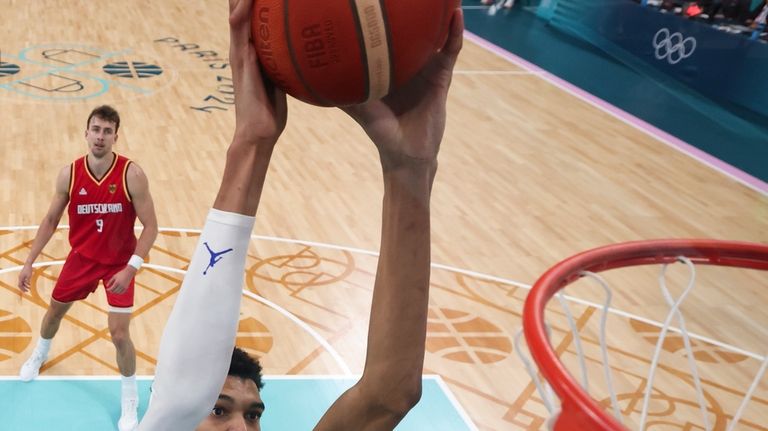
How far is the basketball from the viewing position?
5.16 feet

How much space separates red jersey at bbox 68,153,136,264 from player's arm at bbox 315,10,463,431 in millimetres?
2550

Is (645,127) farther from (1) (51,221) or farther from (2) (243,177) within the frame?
(2) (243,177)

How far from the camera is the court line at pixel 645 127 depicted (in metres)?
8.43

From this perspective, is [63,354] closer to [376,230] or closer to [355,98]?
[376,230]

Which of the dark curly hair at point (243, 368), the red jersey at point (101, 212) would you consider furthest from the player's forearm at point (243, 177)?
the red jersey at point (101, 212)

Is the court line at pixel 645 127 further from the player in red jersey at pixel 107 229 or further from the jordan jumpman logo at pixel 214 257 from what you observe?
the jordan jumpman logo at pixel 214 257

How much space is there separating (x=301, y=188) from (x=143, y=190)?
305 cm

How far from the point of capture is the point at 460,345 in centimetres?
496

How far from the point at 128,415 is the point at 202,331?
9.73ft

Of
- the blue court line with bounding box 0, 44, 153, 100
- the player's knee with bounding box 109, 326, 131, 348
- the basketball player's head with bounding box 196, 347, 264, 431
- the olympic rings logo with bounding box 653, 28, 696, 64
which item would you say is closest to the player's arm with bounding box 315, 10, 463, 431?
the basketball player's head with bounding box 196, 347, 264, 431

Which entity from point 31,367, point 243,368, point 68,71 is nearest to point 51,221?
point 31,367

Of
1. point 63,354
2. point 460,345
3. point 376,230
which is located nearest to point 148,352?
point 63,354

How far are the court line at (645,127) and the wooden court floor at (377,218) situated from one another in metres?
0.15

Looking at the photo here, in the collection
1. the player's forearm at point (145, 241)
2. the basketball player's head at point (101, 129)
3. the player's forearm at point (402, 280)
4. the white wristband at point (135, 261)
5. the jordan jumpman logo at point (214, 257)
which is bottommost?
the white wristband at point (135, 261)
